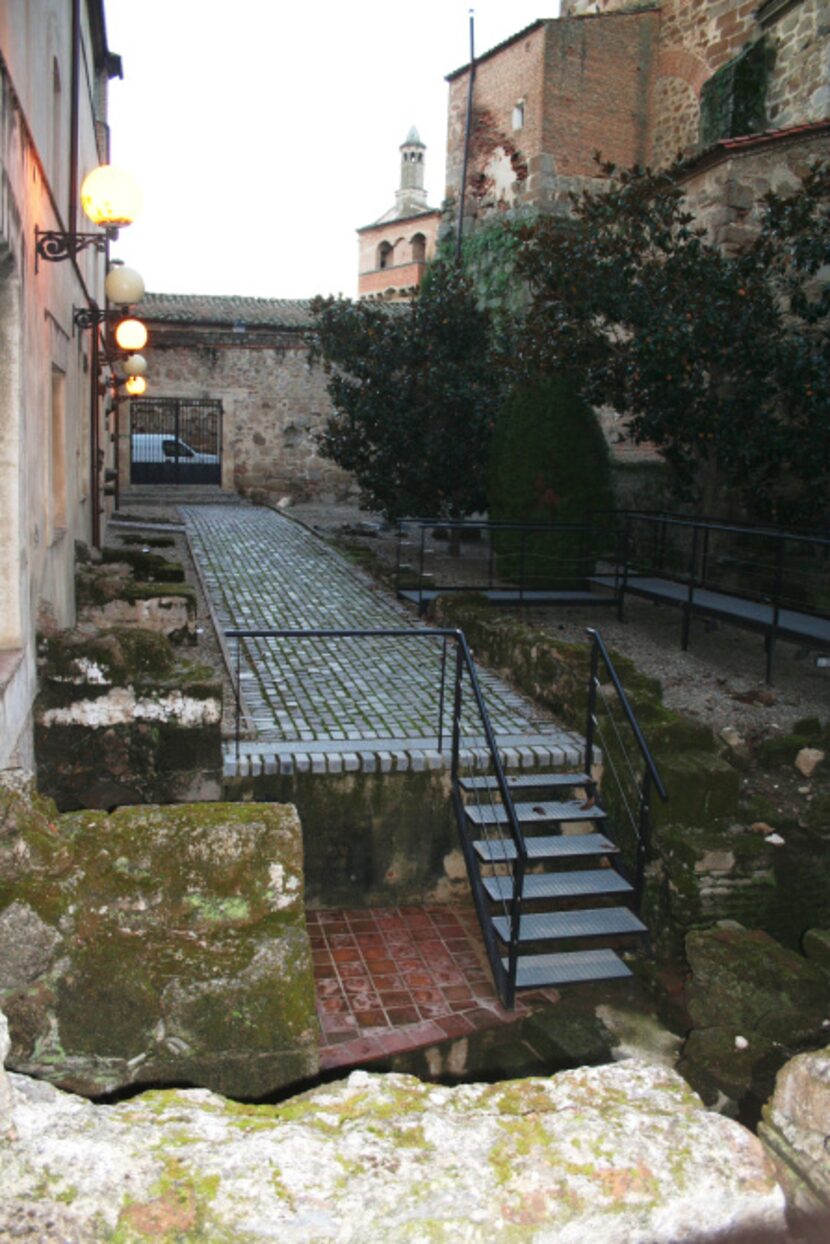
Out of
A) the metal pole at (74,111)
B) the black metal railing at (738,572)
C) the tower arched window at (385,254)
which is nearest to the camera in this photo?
the metal pole at (74,111)

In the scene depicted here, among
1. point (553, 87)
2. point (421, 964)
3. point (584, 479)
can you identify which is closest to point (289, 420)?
point (553, 87)

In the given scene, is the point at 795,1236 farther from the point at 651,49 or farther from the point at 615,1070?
the point at 651,49

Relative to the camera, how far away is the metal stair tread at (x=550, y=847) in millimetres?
6164

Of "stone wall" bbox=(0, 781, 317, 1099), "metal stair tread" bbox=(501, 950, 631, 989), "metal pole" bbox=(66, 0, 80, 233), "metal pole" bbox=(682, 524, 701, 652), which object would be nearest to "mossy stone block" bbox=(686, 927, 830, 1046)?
"metal stair tread" bbox=(501, 950, 631, 989)

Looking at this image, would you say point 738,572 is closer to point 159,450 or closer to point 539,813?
point 539,813

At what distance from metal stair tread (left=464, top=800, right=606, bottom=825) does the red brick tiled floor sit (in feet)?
2.25

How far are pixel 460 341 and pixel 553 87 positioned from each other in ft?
22.6

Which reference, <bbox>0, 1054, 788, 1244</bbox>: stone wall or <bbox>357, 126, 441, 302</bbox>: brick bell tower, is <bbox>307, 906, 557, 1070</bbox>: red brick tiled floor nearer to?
<bbox>0, 1054, 788, 1244</bbox>: stone wall

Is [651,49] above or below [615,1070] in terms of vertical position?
above

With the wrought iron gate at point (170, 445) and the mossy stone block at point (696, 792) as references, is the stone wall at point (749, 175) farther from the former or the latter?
the wrought iron gate at point (170, 445)

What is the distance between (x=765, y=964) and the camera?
5406 millimetres

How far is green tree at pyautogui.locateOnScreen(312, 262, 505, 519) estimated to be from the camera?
49.0 feet

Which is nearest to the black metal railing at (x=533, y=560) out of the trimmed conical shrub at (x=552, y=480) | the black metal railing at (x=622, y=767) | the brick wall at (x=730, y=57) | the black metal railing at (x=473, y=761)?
the trimmed conical shrub at (x=552, y=480)

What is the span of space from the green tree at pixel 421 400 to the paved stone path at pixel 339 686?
1.67 metres
